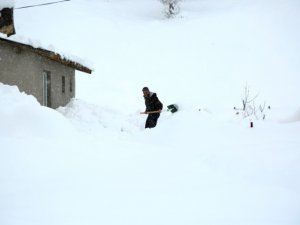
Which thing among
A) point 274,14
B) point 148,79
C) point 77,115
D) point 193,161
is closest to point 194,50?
point 148,79

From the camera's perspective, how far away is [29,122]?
5824 millimetres

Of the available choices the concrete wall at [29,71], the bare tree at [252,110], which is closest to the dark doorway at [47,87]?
the concrete wall at [29,71]

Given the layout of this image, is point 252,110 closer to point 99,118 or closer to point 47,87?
point 99,118

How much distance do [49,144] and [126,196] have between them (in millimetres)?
1845

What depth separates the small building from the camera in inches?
413

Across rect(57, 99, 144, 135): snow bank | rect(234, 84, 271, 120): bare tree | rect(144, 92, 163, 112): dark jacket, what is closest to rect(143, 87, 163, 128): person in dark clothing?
rect(144, 92, 163, 112): dark jacket

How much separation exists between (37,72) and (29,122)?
6.65 m

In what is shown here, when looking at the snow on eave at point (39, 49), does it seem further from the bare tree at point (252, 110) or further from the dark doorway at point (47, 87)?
the bare tree at point (252, 110)

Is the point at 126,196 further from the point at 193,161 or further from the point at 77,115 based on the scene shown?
the point at 77,115

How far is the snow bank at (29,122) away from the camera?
5555 millimetres

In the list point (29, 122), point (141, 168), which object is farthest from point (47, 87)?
point (141, 168)

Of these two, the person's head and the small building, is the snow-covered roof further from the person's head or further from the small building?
the person's head

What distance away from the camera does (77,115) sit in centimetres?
1318

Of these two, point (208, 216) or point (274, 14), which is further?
point (274, 14)
